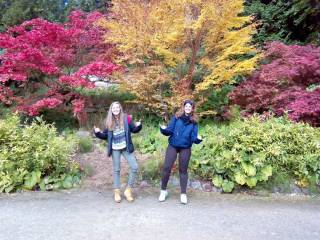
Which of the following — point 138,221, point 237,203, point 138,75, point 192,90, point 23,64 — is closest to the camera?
point 138,221

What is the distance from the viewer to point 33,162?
20.1ft

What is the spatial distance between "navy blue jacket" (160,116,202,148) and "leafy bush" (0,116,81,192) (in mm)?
1771

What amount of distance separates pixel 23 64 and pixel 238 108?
467cm

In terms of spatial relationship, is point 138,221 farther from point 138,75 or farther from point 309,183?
point 138,75

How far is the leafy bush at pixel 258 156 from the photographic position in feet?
19.9

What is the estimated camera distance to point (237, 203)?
5.62 meters

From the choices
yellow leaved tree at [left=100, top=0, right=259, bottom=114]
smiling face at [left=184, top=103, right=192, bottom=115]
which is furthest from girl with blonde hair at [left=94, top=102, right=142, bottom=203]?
yellow leaved tree at [left=100, top=0, right=259, bottom=114]

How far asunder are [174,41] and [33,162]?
3.91 meters

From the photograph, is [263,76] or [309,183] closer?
[309,183]

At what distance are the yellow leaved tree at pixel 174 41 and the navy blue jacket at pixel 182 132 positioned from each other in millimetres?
2597

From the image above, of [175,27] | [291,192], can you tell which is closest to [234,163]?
[291,192]

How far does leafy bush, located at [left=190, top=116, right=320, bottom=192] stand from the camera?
19.9 feet

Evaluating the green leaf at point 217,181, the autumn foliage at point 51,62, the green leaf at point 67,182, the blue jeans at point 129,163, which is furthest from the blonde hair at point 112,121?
the autumn foliage at point 51,62

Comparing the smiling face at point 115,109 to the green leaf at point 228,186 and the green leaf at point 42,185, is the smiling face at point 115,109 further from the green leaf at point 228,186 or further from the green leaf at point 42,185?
the green leaf at point 228,186
